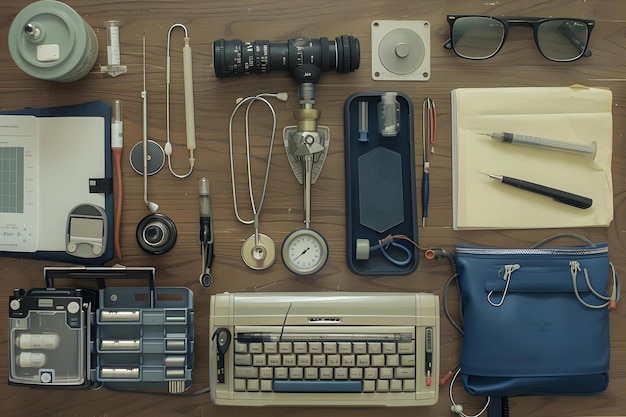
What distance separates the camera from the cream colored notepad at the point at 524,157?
111cm

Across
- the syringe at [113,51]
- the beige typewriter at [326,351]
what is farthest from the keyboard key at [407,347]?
the syringe at [113,51]

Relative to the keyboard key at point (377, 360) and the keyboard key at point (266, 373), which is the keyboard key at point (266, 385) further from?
the keyboard key at point (377, 360)

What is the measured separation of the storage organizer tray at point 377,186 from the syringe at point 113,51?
470 millimetres

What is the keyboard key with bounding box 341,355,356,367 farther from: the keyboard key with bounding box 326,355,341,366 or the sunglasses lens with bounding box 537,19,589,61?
the sunglasses lens with bounding box 537,19,589,61

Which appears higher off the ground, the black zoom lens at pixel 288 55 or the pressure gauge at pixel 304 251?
the black zoom lens at pixel 288 55

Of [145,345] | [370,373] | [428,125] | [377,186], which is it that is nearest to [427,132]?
[428,125]

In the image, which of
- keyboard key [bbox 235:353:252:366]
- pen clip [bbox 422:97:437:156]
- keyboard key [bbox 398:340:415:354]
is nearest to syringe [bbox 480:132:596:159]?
pen clip [bbox 422:97:437:156]

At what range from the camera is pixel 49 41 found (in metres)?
1.02

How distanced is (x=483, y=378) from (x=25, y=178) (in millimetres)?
1003

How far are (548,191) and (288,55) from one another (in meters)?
0.58

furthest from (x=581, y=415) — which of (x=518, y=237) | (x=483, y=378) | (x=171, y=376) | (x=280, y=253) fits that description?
(x=171, y=376)

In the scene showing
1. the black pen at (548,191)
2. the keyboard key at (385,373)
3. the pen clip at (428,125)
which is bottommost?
the keyboard key at (385,373)

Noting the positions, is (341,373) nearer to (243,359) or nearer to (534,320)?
(243,359)

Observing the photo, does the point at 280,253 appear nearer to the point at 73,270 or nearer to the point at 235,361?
the point at 235,361
